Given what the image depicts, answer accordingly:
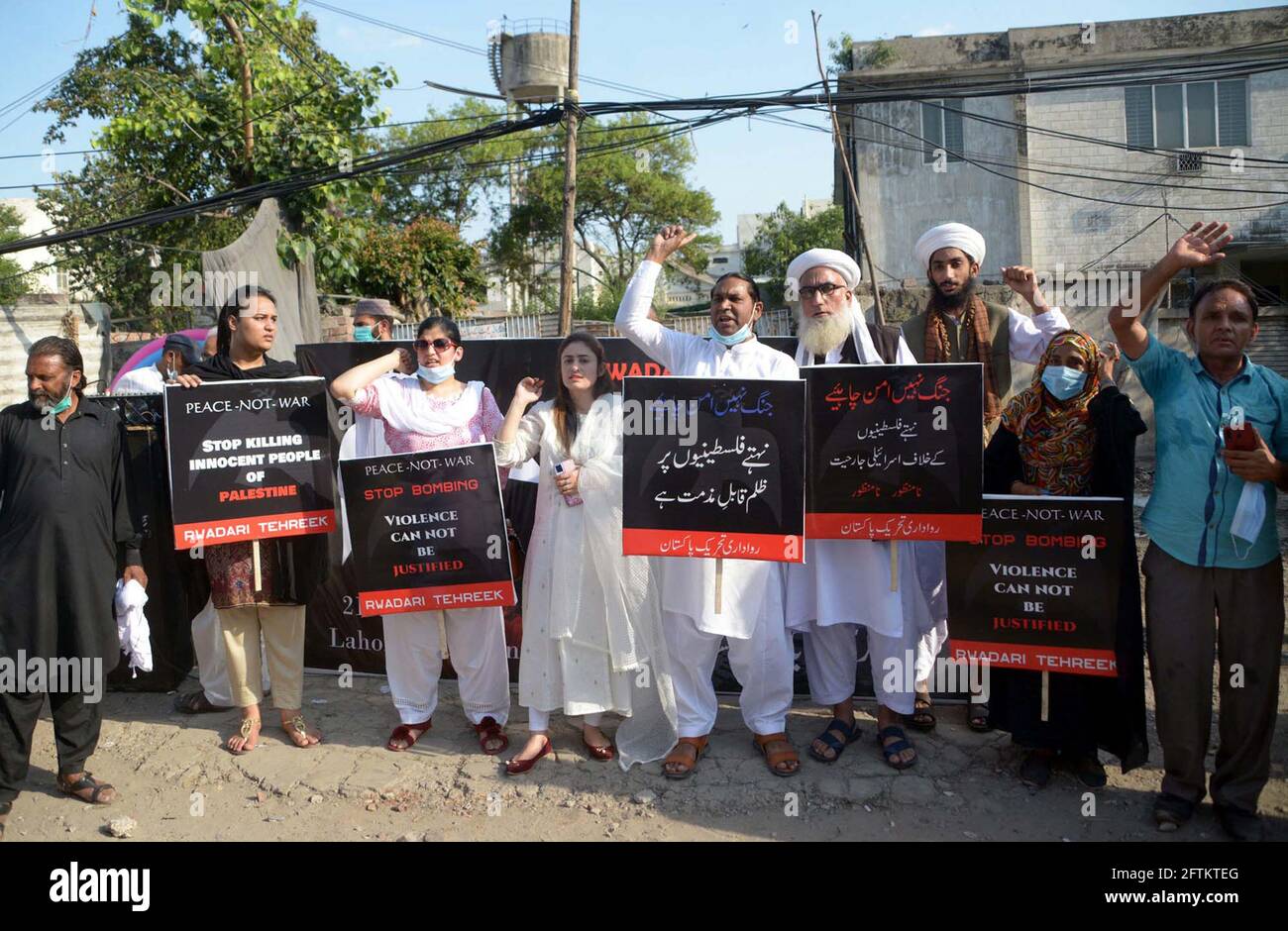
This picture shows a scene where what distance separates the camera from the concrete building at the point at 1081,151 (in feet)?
68.4

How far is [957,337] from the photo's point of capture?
486 cm

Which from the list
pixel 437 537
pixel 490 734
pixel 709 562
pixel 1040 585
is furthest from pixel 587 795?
pixel 1040 585

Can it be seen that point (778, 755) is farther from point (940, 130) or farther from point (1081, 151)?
point (1081, 151)

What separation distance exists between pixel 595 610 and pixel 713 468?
0.91 meters

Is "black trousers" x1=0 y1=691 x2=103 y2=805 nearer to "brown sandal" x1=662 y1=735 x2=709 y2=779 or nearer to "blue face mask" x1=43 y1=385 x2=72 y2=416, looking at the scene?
"blue face mask" x1=43 y1=385 x2=72 y2=416

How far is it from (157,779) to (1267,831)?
186 inches

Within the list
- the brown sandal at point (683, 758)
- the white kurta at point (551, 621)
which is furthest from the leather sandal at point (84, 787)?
the brown sandal at point (683, 758)

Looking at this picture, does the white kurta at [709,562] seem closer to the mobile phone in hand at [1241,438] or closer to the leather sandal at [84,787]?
the mobile phone in hand at [1241,438]

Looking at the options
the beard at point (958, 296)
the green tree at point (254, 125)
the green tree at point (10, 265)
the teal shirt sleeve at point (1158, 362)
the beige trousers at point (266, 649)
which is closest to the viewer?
the teal shirt sleeve at point (1158, 362)

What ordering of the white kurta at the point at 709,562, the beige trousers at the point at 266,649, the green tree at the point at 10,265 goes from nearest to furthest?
the white kurta at the point at 709,562, the beige trousers at the point at 266,649, the green tree at the point at 10,265

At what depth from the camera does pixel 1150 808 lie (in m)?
4.04

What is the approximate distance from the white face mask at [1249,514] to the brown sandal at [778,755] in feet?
6.49

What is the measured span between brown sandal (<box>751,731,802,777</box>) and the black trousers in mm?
3005

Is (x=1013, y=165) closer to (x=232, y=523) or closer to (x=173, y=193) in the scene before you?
(x=173, y=193)
